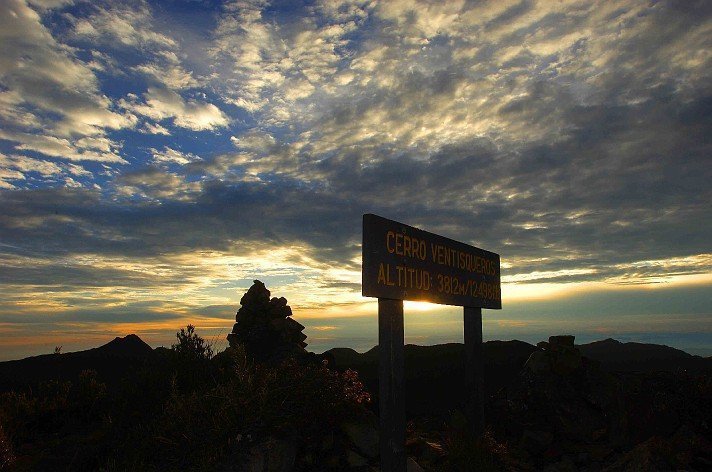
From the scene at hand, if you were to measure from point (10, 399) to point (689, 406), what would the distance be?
16.2 metres

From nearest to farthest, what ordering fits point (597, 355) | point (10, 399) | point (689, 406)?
point (10, 399) < point (689, 406) < point (597, 355)

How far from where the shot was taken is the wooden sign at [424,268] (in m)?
8.24

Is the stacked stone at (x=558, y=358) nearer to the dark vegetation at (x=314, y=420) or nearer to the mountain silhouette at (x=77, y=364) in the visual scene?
the dark vegetation at (x=314, y=420)

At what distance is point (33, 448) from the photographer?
983 cm

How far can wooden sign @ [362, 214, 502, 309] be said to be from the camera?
8.24m

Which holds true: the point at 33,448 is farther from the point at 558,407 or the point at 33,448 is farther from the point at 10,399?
the point at 558,407

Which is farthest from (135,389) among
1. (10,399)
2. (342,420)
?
(342,420)

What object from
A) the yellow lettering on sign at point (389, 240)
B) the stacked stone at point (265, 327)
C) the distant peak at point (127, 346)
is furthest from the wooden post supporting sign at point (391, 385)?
the distant peak at point (127, 346)

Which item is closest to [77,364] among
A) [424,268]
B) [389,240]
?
[424,268]

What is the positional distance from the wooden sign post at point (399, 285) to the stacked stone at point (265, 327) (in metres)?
10.5

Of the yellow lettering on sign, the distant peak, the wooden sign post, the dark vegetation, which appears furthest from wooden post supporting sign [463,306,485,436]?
the distant peak

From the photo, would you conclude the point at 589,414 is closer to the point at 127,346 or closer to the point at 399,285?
the point at 399,285

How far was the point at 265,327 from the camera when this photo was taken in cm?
2136

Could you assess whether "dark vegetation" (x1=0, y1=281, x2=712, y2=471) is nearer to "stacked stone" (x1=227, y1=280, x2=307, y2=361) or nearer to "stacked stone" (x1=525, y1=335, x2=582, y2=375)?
"stacked stone" (x1=525, y1=335, x2=582, y2=375)
